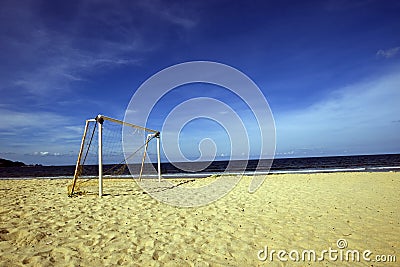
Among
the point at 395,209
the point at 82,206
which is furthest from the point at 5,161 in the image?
the point at 395,209

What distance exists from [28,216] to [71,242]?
2.07m

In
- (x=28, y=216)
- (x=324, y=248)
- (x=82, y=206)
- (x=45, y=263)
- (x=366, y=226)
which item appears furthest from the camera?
(x=82, y=206)

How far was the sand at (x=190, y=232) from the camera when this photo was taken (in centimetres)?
325

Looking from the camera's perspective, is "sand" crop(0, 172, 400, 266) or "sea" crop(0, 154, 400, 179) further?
"sea" crop(0, 154, 400, 179)

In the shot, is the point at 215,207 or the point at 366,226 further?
the point at 215,207

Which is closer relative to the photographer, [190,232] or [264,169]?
[190,232]

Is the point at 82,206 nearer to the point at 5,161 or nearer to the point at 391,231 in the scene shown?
the point at 391,231

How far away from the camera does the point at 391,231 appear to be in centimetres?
415

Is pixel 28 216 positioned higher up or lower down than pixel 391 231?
higher up

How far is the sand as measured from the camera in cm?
325

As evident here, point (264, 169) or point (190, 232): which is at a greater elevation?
point (190, 232)

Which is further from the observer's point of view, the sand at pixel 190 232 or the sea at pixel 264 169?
the sea at pixel 264 169

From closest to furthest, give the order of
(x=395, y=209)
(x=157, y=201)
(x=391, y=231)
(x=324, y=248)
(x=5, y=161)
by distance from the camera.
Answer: (x=324, y=248) < (x=391, y=231) < (x=395, y=209) < (x=157, y=201) < (x=5, y=161)

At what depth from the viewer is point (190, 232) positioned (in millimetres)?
4273
